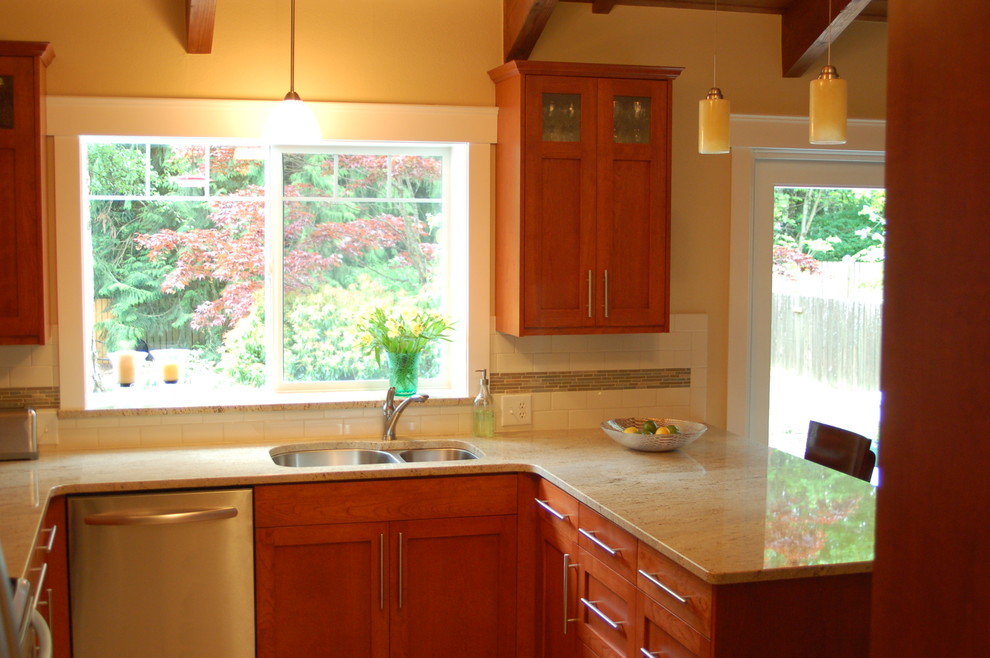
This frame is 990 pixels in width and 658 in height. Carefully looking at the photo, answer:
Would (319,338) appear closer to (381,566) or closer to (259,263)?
(259,263)

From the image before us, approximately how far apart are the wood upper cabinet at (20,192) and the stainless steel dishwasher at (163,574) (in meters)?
0.71

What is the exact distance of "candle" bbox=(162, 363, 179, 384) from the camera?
11.6ft

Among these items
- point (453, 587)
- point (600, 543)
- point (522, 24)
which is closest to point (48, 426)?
point (453, 587)

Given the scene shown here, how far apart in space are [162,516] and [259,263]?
1164 millimetres

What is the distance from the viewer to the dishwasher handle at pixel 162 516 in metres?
2.80

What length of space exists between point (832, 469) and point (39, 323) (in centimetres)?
266

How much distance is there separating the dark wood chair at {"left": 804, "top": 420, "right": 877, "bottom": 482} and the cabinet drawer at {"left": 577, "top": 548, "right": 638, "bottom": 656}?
3.40 feet

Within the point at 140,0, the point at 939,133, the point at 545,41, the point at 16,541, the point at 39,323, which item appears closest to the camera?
the point at 939,133

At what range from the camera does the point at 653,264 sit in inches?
136

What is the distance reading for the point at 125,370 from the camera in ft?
11.4

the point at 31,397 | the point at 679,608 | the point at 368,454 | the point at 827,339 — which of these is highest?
the point at 827,339

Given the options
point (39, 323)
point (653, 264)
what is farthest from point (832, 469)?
point (39, 323)

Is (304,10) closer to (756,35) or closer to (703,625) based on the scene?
(756,35)

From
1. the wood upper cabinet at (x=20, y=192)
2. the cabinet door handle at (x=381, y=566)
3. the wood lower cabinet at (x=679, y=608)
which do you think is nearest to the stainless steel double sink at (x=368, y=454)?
the cabinet door handle at (x=381, y=566)
